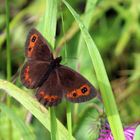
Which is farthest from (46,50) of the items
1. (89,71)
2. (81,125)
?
(89,71)

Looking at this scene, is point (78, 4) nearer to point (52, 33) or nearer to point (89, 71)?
point (89, 71)

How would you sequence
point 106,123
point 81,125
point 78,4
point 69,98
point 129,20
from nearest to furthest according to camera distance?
point 69,98
point 106,123
point 81,125
point 129,20
point 78,4

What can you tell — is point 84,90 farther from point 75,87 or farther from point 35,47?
point 35,47

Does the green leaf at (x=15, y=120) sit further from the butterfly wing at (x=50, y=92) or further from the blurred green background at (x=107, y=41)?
the blurred green background at (x=107, y=41)

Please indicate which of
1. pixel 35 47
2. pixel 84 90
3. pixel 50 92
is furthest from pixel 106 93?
pixel 35 47

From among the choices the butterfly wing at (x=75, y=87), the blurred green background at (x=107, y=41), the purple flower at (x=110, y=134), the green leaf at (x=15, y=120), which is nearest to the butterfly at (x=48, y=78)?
the butterfly wing at (x=75, y=87)

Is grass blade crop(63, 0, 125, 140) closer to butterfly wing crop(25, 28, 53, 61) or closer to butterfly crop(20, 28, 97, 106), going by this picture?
butterfly crop(20, 28, 97, 106)

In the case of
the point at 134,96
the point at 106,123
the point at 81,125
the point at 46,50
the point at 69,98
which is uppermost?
the point at 46,50
